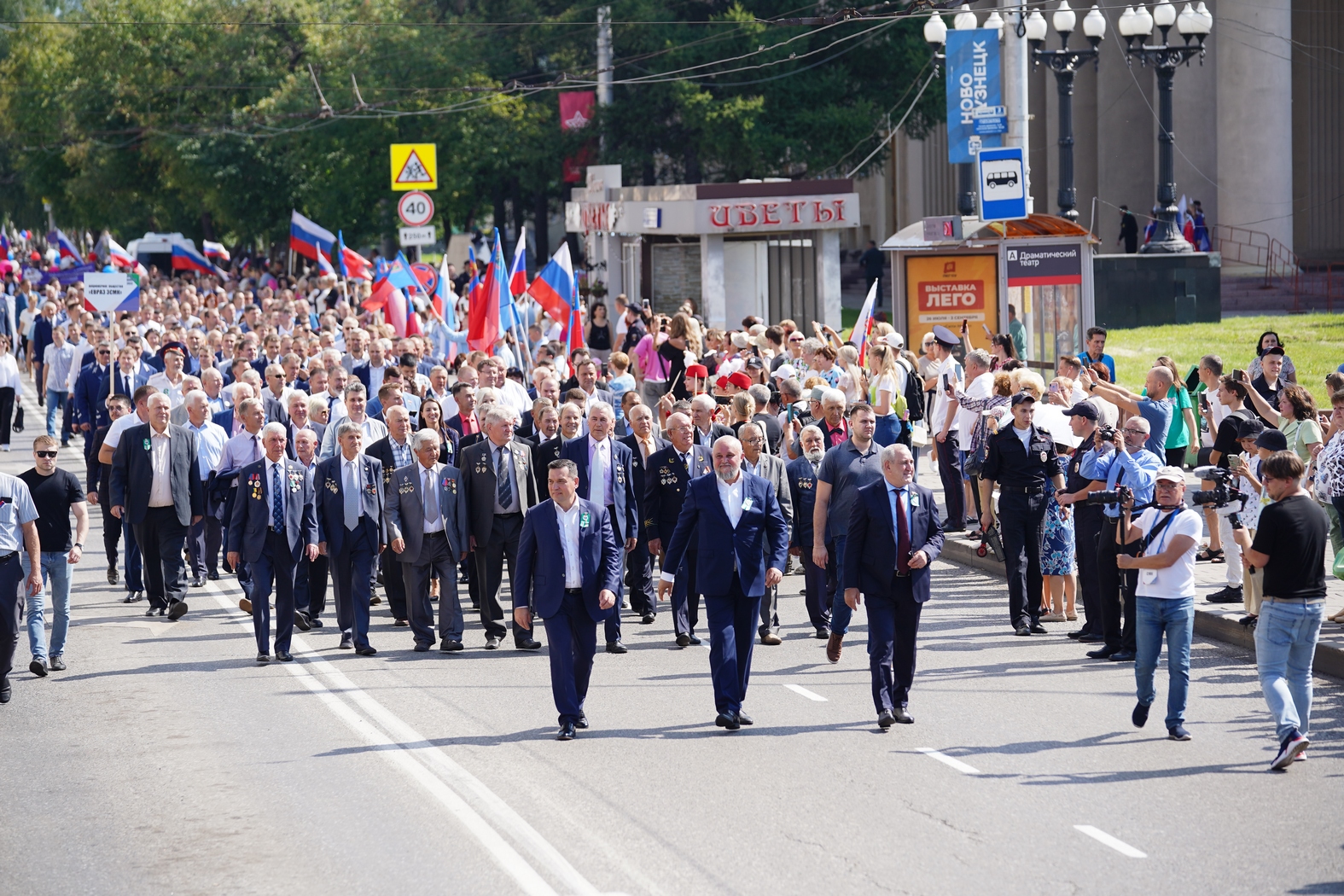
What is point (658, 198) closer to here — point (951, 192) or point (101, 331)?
point (101, 331)

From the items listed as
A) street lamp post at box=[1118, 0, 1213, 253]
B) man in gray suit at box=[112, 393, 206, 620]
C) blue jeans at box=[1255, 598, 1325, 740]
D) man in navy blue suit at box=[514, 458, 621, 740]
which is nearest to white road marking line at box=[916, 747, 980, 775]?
blue jeans at box=[1255, 598, 1325, 740]

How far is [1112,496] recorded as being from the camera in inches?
Result: 454

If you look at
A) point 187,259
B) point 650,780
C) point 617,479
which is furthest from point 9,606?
point 187,259

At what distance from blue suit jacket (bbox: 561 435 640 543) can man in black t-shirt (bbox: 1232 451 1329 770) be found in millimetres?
5054

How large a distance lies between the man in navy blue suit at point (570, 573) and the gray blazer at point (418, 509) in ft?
8.01

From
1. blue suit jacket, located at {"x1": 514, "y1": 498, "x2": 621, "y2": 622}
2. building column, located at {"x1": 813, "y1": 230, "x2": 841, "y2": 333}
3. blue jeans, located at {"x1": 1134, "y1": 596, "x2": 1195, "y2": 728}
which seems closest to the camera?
blue jeans, located at {"x1": 1134, "y1": 596, "x2": 1195, "y2": 728}

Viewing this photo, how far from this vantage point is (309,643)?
13.3 meters

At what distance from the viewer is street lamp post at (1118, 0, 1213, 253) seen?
1141 inches

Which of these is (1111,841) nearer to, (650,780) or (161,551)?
(650,780)

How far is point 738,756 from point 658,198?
22.5 metres

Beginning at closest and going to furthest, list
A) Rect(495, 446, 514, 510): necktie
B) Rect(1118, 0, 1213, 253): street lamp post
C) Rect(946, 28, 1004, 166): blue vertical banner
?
Rect(495, 446, 514, 510): necktie
Rect(946, 28, 1004, 166): blue vertical banner
Rect(1118, 0, 1213, 253): street lamp post

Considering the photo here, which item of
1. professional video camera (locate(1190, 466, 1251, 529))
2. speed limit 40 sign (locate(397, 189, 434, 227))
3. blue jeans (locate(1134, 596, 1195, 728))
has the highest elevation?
speed limit 40 sign (locate(397, 189, 434, 227))

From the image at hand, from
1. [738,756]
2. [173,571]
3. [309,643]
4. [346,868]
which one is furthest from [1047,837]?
[173,571]

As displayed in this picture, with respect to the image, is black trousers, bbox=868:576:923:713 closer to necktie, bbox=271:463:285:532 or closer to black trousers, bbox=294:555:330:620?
necktie, bbox=271:463:285:532
